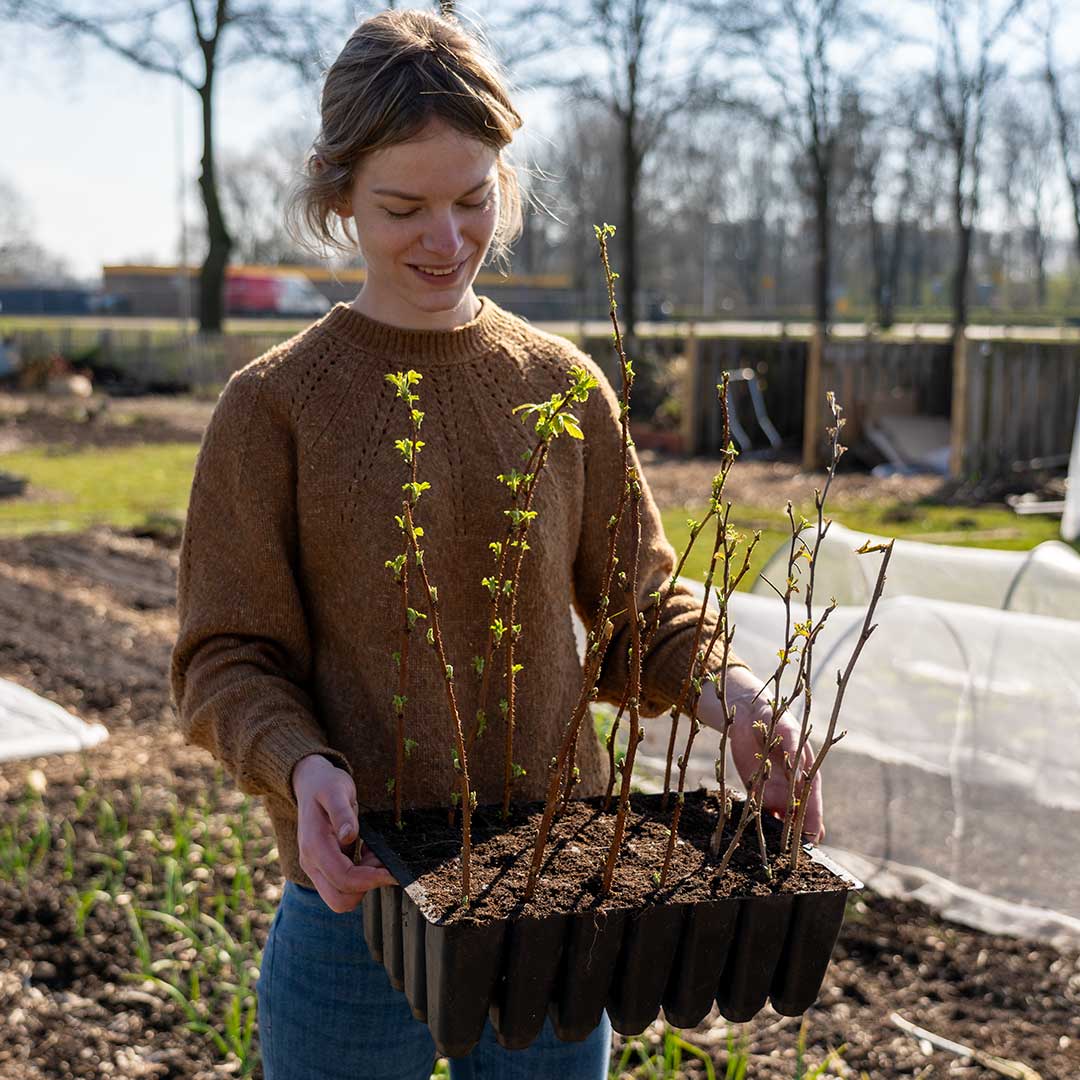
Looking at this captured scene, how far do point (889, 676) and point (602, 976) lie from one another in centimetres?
225

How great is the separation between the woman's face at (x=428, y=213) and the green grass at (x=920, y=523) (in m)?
6.09

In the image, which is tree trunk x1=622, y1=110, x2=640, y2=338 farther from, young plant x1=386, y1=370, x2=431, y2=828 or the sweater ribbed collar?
young plant x1=386, y1=370, x2=431, y2=828

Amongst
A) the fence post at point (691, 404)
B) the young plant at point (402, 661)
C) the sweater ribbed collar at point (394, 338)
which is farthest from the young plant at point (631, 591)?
the fence post at point (691, 404)

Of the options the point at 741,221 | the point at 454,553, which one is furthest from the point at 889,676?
the point at 741,221

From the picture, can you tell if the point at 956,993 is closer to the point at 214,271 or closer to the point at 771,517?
the point at 771,517

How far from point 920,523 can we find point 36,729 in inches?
257

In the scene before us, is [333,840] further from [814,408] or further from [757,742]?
[814,408]

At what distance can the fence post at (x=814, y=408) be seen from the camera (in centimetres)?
1249

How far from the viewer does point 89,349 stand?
24797 millimetres

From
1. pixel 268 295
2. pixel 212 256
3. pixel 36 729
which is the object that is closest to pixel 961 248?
pixel 212 256

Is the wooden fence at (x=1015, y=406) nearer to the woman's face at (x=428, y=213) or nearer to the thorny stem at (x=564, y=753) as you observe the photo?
the woman's face at (x=428, y=213)

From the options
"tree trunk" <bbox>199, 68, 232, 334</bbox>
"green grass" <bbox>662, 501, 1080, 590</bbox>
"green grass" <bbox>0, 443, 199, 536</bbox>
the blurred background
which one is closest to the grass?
the blurred background

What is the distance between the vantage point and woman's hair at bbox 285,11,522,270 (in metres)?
1.54

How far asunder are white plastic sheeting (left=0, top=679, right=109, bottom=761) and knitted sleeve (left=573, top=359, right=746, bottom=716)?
3.17 metres
